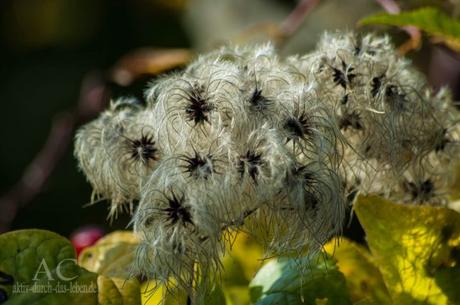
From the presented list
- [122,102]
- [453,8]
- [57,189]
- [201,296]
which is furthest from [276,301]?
[57,189]

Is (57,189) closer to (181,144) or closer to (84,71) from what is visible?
(84,71)

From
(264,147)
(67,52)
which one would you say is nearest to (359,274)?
(264,147)

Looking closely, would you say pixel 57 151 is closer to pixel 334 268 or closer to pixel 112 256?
pixel 112 256

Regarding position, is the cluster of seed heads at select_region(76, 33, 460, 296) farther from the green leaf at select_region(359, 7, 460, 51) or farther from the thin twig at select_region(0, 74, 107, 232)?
the thin twig at select_region(0, 74, 107, 232)

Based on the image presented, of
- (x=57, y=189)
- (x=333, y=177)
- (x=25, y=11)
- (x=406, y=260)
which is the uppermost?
(x=333, y=177)

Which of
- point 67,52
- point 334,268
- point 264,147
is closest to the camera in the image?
point 264,147

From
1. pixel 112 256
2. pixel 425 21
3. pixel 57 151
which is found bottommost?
pixel 57 151
